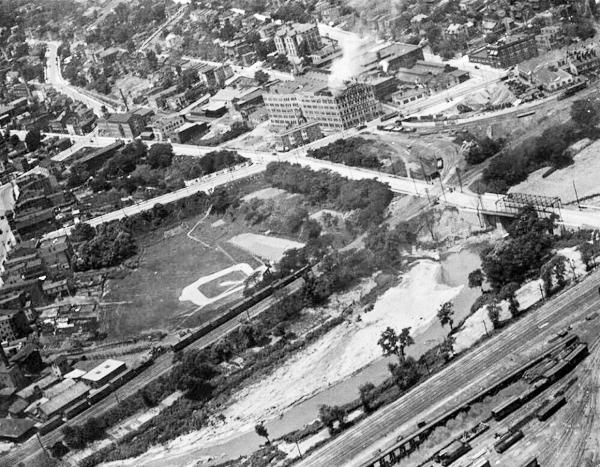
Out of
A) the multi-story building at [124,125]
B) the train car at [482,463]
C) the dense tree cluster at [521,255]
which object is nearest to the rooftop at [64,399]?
the dense tree cluster at [521,255]

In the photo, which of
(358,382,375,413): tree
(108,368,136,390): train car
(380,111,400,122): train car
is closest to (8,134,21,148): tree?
(380,111,400,122): train car

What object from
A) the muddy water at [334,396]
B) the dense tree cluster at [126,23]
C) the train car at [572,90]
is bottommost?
the muddy water at [334,396]

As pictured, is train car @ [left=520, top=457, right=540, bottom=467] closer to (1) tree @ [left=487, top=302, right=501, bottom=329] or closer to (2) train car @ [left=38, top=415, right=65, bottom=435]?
(1) tree @ [left=487, top=302, right=501, bottom=329]

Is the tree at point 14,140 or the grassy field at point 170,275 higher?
the tree at point 14,140

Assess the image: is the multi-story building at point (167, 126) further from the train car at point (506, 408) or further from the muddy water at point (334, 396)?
the train car at point (506, 408)

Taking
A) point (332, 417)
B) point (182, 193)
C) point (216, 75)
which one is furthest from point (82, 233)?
point (332, 417)

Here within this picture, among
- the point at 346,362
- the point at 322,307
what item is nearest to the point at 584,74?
the point at 322,307
